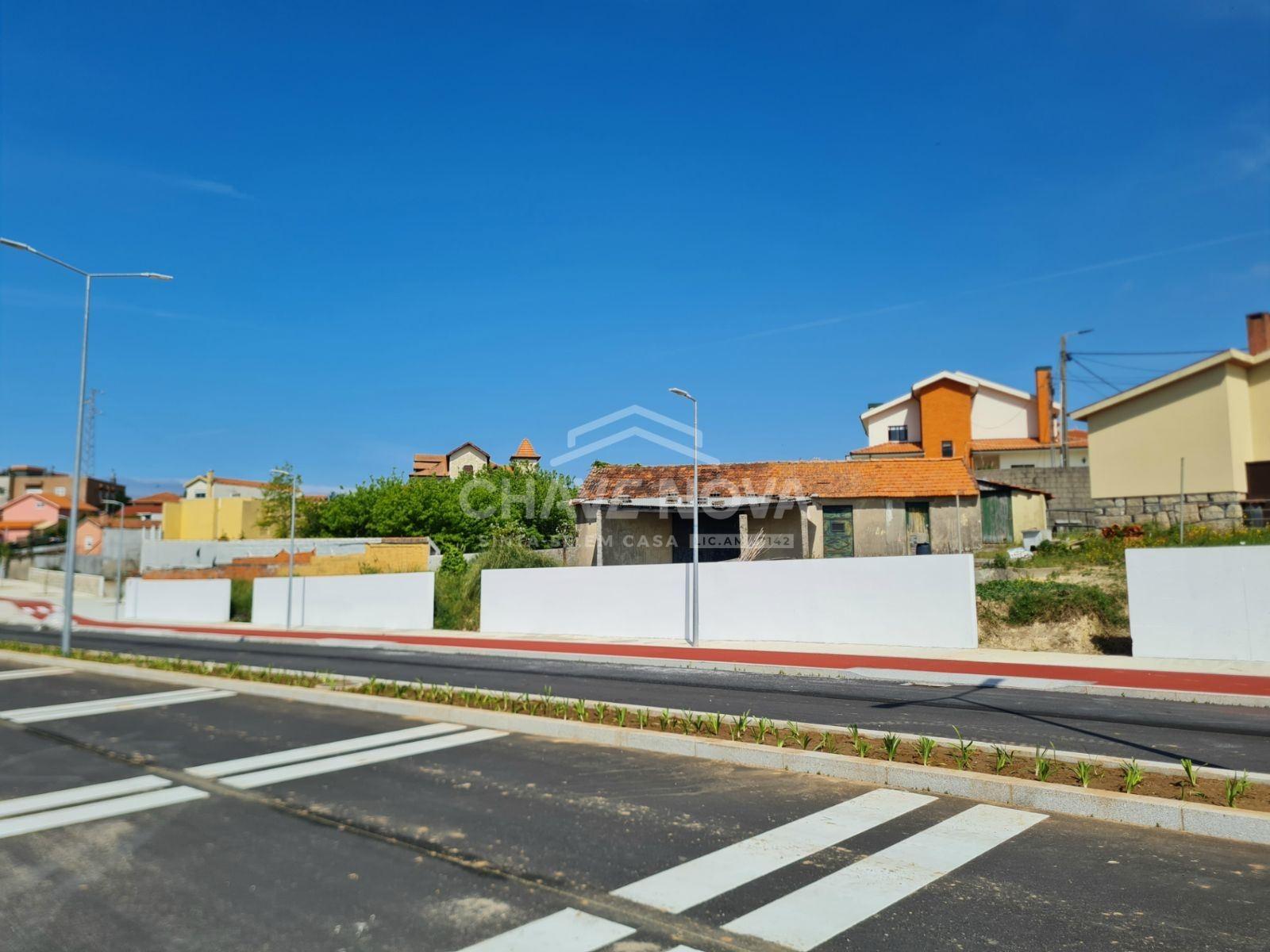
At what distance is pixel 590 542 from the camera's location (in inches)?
1254

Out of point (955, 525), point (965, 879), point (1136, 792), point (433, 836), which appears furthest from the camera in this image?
point (955, 525)

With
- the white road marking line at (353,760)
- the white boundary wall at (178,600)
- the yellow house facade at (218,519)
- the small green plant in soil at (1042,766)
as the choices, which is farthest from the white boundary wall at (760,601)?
the yellow house facade at (218,519)

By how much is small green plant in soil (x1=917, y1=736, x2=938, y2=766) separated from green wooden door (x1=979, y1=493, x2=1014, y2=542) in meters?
28.2

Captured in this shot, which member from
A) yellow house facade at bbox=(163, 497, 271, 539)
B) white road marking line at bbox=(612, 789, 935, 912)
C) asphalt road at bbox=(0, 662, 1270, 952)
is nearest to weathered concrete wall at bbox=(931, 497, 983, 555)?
asphalt road at bbox=(0, 662, 1270, 952)

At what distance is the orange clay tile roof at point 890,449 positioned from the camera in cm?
5097

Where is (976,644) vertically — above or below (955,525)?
below

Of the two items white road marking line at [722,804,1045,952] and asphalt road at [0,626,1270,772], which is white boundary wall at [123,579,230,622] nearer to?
asphalt road at [0,626,1270,772]

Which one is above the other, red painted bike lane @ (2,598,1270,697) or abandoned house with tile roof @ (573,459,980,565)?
abandoned house with tile roof @ (573,459,980,565)

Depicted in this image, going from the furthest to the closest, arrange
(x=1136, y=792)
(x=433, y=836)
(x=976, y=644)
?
(x=976, y=644)
(x=1136, y=792)
(x=433, y=836)

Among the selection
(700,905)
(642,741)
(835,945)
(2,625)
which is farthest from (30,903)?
(2,625)

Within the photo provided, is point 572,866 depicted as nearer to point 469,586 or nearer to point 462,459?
point 469,586

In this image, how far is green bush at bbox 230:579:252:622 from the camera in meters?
39.4

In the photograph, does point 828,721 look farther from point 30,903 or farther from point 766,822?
point 30,903

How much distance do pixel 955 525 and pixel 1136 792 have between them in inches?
962
